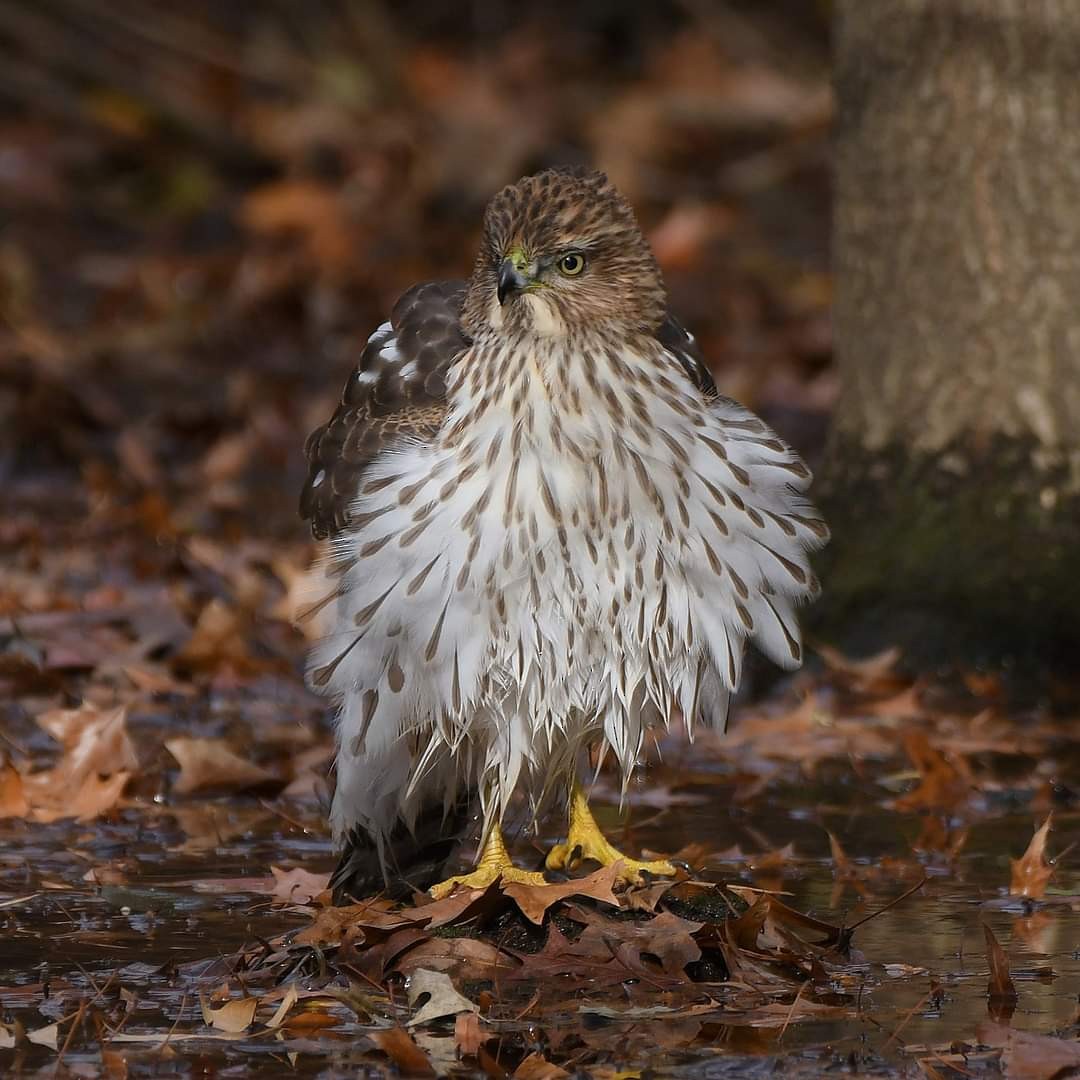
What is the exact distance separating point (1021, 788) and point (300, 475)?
5026 mm

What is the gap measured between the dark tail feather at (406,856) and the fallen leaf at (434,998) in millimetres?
851

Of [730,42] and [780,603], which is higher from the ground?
[730,42]

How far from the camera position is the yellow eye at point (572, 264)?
4895 mm

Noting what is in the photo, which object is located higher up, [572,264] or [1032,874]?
[572,264]

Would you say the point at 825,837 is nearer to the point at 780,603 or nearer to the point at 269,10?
the point at 780,603

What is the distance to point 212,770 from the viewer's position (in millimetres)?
6152

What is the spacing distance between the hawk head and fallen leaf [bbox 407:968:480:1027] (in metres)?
1.42

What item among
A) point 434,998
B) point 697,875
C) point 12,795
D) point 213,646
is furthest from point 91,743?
point 434,998

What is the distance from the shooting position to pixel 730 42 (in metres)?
16.2

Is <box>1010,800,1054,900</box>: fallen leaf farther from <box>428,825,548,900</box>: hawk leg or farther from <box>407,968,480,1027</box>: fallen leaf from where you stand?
<box>407,968,480,1027</box>: fallen leaf

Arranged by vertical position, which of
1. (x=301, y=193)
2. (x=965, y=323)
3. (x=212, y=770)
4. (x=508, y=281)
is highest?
(x=301, y=193)

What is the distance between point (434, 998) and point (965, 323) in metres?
3.82

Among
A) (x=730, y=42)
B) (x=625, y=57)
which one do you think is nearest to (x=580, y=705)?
(x=730, y=42)

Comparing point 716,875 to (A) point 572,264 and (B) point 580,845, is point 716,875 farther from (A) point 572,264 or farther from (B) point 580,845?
(A) point 572,264
